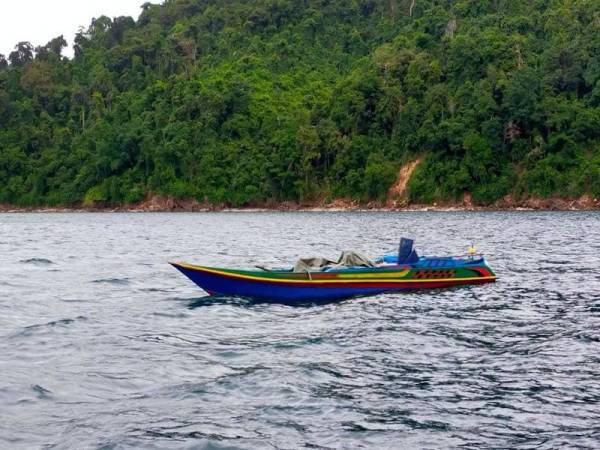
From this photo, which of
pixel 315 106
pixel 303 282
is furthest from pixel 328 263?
pixel 315 106

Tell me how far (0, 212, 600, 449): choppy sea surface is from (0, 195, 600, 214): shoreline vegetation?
6366 cm

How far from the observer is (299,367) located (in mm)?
14336

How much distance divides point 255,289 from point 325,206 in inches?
3334

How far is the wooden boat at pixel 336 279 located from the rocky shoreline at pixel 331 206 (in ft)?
222

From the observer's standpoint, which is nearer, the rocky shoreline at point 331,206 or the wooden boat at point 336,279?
the wooden boat at point 336,279

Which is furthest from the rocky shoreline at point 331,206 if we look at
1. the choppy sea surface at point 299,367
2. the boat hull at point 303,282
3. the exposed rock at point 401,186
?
the boat hull at point 303,282

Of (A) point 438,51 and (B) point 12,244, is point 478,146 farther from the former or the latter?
(B) point 12,244

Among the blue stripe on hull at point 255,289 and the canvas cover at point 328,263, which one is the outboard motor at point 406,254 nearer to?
the canvas cover at point 328,263

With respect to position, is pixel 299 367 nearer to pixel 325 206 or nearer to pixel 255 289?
pixel 255 289

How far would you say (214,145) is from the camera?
4742 inches

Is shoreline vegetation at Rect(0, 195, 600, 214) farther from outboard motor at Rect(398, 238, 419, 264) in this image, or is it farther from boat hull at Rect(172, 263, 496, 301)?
boat hull at Rect(172, 263, 496, 301)

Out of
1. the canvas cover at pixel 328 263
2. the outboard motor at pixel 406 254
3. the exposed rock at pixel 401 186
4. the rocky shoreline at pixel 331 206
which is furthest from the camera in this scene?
the exposed rock at pixel 401 186

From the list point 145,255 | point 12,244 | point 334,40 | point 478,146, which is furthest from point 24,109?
point 145,255

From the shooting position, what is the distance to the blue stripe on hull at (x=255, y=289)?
73.3 feet
